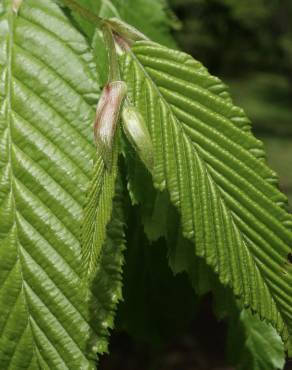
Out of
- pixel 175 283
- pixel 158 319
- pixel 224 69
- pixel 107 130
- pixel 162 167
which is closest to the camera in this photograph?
pixel 107 130

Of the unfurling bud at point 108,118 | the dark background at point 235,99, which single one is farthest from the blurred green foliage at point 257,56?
the unfurling bud at point 108,118

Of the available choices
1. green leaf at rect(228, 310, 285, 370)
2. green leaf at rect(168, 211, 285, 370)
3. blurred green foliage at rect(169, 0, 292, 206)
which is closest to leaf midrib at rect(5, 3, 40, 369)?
green leaf at rect(168, 211, 285, 370)

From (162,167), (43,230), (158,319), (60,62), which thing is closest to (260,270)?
(162,167)

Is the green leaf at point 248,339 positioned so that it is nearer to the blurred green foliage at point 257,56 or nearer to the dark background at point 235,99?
the dark background at point 235,99

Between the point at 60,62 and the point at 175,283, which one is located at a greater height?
the point at 60,62

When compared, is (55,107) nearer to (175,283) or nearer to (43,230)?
(43,230)

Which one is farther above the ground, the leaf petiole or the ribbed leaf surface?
the leaf petiole

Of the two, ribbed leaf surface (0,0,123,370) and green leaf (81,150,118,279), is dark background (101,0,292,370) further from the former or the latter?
green leaf (81,150,118,279)
